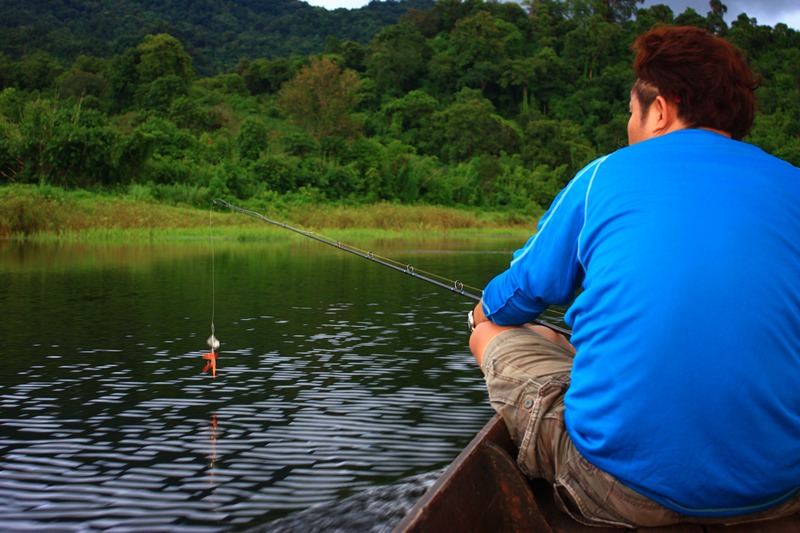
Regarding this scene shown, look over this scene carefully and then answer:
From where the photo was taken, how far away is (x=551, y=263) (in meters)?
2.08

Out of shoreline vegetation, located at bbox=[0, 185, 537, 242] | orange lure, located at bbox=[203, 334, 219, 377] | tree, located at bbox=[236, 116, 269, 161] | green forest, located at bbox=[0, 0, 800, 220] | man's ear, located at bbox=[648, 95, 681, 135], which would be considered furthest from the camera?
tree, located at bbox=[236, 116, 269, 161]

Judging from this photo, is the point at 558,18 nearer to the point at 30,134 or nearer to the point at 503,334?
the point at 30,134

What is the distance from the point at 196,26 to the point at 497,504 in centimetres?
9605

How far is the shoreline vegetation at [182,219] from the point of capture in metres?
22.3

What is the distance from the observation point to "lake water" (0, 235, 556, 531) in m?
3.57

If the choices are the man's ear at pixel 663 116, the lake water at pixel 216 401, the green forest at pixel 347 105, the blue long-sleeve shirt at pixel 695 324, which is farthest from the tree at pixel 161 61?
the blue long-sleeve shirt at pixel 695 324

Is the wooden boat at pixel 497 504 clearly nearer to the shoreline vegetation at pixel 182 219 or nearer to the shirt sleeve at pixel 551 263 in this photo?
the shirt sleeve at pixel 551 263

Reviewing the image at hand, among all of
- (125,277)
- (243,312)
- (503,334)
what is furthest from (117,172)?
(503,334)

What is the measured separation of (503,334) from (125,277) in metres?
11.2

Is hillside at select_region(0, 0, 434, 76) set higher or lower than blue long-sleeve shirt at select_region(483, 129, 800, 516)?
higher

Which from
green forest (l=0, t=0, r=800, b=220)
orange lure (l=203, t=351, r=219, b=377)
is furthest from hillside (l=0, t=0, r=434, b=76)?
orange lure (l=203, t=351, r=219, b=377)

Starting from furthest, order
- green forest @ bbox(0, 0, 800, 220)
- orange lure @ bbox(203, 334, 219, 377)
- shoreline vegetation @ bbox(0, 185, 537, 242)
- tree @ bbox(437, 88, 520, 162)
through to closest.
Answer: tree @ bbox(437, 88, 520, 162) < green forest @ bbox(0, 0, 800, 220) < shoreline vegetation @ bbox(0, 185, 537, 242) < orange lure @ bbox(203, 334, 219, 377)

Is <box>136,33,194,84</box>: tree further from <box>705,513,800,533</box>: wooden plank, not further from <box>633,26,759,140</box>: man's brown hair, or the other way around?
<box>705,513,800,533</box>: wooden plank

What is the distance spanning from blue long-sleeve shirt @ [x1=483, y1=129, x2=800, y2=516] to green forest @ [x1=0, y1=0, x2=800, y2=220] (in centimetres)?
2622
